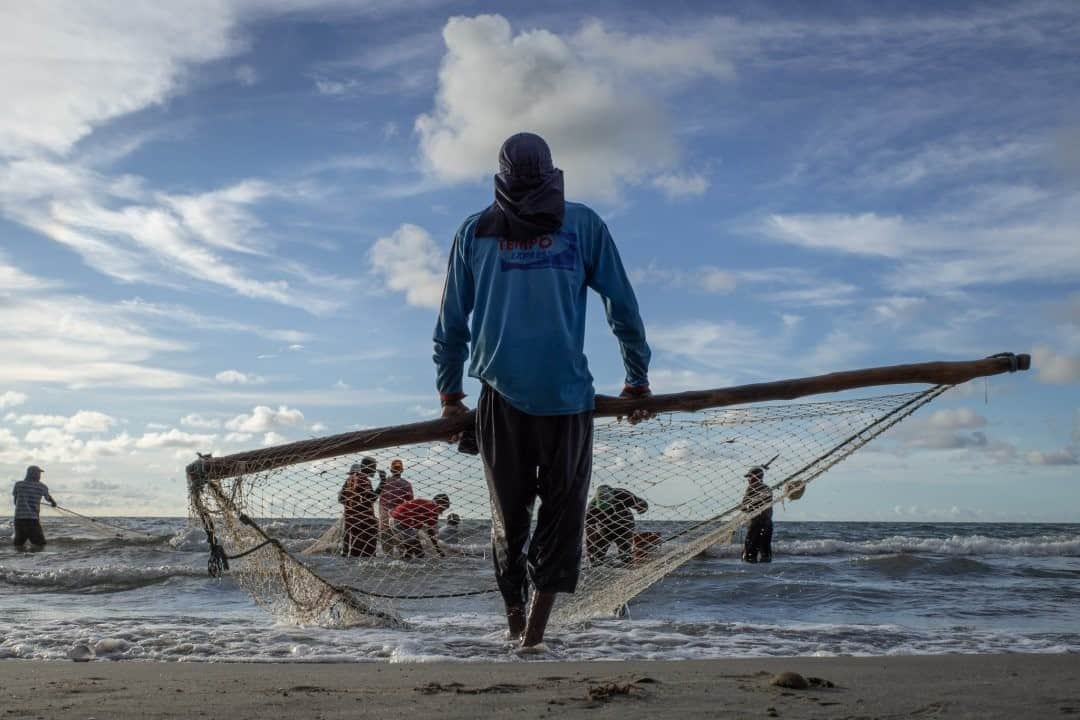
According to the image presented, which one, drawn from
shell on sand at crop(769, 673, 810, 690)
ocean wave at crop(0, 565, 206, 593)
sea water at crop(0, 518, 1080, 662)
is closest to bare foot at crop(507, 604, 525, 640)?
sea water at crop(0, 518, 1080, 662)

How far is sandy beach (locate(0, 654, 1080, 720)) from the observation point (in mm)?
2436

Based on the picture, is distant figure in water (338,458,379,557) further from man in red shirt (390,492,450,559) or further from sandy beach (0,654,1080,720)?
sandy beach (0,654,1080,720)

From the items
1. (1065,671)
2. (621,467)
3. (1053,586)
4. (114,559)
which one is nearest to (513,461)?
(621,467)

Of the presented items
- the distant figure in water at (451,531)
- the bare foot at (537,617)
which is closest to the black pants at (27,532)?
the distant figure in water at (451,531)

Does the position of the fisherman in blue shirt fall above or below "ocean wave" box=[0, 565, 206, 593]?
above

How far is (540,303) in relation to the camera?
3658mm

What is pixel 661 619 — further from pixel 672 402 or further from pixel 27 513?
pixel 27 513

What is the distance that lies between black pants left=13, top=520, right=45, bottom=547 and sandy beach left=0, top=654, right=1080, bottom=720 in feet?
49.1

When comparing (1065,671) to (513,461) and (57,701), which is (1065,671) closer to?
(513,461)

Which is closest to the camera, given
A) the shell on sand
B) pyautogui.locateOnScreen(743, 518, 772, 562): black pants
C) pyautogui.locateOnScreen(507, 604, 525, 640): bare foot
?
the shell on sand

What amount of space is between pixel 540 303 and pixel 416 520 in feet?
6.62

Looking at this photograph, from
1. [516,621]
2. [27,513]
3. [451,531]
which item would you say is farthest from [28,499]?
[516,621]

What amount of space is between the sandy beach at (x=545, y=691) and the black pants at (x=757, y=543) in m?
10.5

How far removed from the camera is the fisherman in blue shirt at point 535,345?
3.66 m
